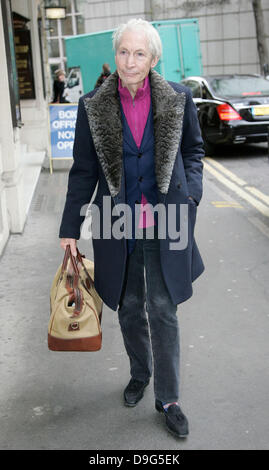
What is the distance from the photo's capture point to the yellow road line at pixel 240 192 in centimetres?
785

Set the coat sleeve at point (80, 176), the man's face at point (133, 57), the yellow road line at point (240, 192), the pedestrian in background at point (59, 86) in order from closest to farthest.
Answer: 1. the man's face at point (133, 57)
2. the coat sleeve at point (80, 176)
3. the yellow road line at point (240, 192)
4. the pedestrian in background at point (59, 86)

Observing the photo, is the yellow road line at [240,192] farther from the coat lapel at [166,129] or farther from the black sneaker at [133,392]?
the coat lapel at [166,129]

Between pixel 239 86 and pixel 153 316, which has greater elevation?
pixel 239 86

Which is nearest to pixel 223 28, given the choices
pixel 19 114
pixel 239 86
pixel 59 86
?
pixel 59 86

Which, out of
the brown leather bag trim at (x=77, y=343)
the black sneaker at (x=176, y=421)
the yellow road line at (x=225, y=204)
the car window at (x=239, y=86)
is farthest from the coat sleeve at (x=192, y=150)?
the car window at (x=239, y=86)

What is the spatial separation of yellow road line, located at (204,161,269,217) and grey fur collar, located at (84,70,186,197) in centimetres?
492

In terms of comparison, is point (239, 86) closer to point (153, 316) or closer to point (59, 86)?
point (59, 86)

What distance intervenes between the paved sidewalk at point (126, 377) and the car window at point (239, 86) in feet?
23.1

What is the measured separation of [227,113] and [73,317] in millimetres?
9051

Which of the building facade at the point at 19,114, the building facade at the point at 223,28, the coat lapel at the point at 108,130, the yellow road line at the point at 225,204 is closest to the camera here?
the coat lapel at the point at 108,130

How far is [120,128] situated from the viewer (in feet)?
9.37

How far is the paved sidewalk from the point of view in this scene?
307 centimetres

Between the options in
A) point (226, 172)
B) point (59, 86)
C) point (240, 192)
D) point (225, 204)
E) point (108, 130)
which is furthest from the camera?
point (59, 86)
